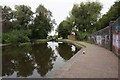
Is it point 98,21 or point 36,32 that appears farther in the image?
point 36,32

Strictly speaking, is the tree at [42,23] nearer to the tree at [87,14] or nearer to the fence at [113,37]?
the tree at [87,14]

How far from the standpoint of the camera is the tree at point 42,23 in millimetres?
81812

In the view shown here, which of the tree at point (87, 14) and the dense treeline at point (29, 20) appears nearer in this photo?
the tree at point (87, 14)

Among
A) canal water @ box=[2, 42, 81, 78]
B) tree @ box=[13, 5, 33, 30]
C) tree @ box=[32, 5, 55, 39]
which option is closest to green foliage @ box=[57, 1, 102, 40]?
tree @ box=[32, 5, 55, 39]

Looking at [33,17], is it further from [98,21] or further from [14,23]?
[98,21]

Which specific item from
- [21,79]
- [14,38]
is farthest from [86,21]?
[21,79]

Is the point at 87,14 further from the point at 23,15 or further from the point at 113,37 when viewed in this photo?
the point at 113,37

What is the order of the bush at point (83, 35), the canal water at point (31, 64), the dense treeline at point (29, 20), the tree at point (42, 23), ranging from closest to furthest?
the canal water at point (31, 64) → the bush at point (83, 35) → the dense treeline at point (29, 20) → the tree at point (42, 23)

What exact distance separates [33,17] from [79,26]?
1987 centimetres

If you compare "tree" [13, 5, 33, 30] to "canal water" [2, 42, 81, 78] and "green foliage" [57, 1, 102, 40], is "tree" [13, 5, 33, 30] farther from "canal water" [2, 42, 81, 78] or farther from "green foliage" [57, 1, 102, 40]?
"canal water" [2, 42, 81, 78]

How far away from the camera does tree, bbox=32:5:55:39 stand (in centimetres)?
8181

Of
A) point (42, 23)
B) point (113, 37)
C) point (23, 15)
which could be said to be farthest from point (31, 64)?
point (42, 23)

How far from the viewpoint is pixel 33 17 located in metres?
82.9

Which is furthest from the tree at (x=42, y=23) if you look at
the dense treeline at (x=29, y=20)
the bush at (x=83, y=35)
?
the bush at (x=83, y=35)
